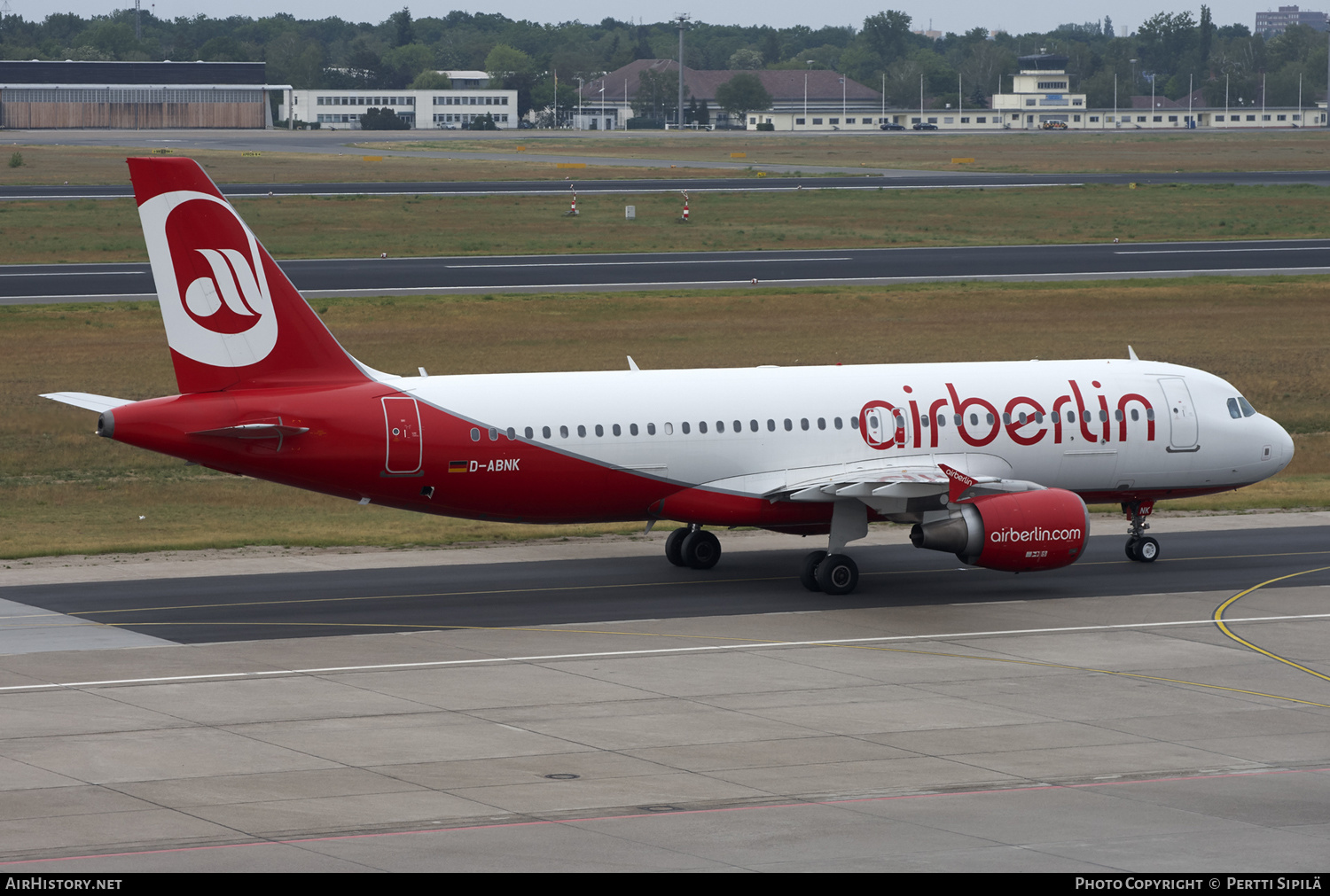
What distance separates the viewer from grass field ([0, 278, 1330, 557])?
4391cm

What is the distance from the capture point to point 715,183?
137 m

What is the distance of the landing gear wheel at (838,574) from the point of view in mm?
34719

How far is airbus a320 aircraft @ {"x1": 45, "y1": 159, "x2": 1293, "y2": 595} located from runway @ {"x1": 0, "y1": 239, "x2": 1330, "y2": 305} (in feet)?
145

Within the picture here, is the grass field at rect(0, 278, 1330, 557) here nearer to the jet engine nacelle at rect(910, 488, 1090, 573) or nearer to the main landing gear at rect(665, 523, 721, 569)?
the main landing gear at rect(665, 523, 721, 569)

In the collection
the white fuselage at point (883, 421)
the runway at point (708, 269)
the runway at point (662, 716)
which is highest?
the runway at point (708, 269)

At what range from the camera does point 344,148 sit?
654ft

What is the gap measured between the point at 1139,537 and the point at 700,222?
72.1m

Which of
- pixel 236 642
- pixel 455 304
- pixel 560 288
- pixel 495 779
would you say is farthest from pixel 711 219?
pixel 495 779

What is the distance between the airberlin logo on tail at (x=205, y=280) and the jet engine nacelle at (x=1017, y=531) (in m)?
13.6

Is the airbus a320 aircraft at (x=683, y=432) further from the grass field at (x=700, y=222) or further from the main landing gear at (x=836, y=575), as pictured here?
the grass field at (x=700, y=222)

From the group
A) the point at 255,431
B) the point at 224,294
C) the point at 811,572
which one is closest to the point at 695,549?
the point at 811,572

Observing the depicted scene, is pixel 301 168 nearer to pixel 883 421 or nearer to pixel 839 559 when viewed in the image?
pixel 883 421

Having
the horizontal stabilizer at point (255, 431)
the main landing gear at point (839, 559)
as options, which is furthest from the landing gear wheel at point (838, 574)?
the horizontal stabilizer at point (255, 431)

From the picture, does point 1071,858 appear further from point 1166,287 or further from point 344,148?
point 344,148
